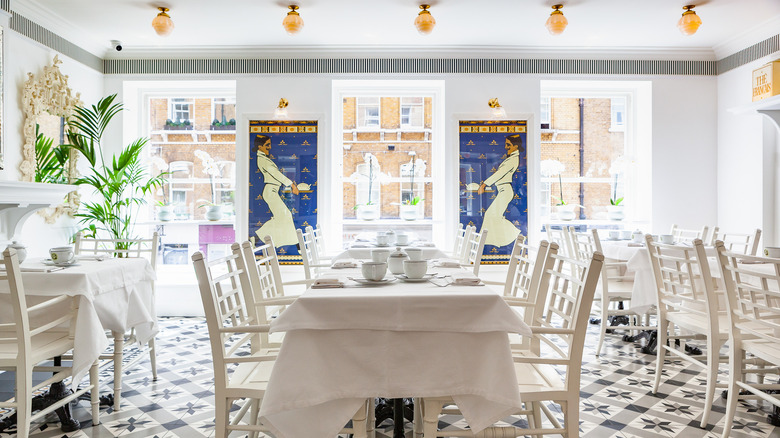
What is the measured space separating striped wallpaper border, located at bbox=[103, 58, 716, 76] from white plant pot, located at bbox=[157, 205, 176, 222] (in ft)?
5.12

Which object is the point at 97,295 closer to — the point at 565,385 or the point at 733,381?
the point at 565,385

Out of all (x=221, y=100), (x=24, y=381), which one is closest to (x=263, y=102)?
(x=221, y=100)

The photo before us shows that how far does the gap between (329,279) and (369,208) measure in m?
3.62

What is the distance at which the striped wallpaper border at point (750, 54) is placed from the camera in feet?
15.2

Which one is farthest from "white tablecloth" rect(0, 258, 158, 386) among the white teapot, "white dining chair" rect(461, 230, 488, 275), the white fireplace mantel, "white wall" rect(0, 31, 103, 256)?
"white dining chair" rect(461, 230, 488, 275)

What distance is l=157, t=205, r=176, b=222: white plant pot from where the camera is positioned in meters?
5.59

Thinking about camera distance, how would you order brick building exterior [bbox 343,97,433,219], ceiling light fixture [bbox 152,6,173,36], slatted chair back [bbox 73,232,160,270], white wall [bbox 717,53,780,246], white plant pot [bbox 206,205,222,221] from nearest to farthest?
slatted chair back [bbox 73,232,160,270]
ceiling light fixture [bbox 152,6,173,36]
white wall [bbox 717,53,780,246]
white plant pot [bbox 206,205,222,221]
brick building exterior [bbox 343,97,433,219]

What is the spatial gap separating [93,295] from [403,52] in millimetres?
4068

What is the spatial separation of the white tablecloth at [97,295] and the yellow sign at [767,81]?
552 centimetres

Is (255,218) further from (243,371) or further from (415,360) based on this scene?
(415,360)

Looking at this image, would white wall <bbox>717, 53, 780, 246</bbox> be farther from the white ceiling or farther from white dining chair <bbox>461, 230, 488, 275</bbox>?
white dining chair <bbox>461, 230, 488, 275</bbox>

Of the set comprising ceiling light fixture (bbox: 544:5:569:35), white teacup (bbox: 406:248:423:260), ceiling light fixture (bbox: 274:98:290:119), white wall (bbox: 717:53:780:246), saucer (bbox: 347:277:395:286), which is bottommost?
saucer (bbox: 347:277:395:286)

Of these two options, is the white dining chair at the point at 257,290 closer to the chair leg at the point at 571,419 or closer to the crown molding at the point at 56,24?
the chair leg at the point at 571,419

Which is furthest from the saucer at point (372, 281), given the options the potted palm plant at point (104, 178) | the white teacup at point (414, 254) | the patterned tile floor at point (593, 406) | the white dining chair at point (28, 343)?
the potted palm plant at point (104, 178)
